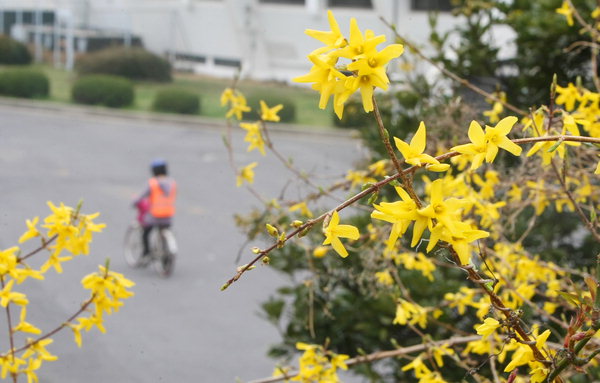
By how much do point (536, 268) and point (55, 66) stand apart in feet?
67.2

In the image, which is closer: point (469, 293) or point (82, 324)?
point (82, 324)

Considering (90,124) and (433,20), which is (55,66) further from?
(433,20)

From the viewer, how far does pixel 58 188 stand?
11.8 meters

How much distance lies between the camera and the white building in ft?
53.7

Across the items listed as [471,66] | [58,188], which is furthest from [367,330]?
[58,188]

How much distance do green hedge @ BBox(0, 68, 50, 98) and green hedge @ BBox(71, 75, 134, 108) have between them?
0.80 m

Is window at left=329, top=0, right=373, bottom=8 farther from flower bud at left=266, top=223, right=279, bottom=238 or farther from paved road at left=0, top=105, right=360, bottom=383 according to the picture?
flower bud at left=266, top=223, right=279, bottom=238

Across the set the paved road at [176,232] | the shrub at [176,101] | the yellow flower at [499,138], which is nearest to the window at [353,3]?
the paved road at [176,232]

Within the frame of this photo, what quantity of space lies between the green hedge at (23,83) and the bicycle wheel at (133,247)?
1169cm

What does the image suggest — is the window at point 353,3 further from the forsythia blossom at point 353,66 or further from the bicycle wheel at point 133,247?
the forsythia blossom at point 353,66

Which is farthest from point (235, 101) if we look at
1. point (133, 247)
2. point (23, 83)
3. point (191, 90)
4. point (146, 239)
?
point (23, 83)

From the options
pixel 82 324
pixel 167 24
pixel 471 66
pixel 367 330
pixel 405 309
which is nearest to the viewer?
pixel 82 324

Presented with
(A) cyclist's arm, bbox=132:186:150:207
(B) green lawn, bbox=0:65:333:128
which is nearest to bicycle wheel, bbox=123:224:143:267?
(A) cyclist's arm, bbox=132:186:150:207

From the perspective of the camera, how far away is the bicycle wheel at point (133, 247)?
8656mm
